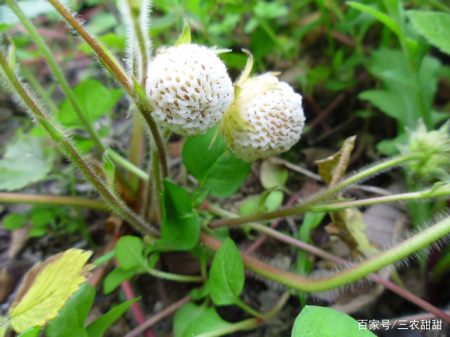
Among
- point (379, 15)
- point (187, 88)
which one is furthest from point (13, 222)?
point (379, 15)

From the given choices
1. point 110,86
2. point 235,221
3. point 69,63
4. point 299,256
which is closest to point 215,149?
point 235,221

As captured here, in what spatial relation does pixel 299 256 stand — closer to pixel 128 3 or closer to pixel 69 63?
pixel 128 3

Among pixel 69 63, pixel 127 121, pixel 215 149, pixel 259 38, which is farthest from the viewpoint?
pixel 69 63

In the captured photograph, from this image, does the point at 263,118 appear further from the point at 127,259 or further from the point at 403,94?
the point at 403,94

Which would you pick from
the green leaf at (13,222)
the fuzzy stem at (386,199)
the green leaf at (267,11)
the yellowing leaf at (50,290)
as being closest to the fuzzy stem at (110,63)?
the yellowing leaf at (50,290)

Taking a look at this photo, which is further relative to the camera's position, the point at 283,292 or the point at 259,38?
the point at 259,38

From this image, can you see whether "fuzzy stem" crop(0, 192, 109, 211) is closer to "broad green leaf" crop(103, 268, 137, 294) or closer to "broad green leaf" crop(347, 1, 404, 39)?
"broad green leaf" crop(103, 268, 137, 294)
